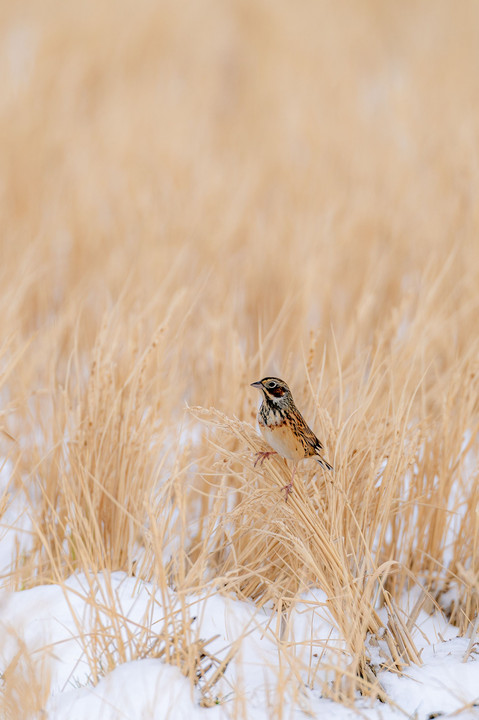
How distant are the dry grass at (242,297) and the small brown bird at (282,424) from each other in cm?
14

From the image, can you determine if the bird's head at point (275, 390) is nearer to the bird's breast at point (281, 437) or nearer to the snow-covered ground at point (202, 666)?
the bird's breast at point (281, 437)

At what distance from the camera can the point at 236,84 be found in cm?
614

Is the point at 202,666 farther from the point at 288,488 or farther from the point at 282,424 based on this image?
the point at 282,424

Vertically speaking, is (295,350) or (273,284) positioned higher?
(273,284)

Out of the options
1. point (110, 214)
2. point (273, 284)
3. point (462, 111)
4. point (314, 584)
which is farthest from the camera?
point (462, 111)

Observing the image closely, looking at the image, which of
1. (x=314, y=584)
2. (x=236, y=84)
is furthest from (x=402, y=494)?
(x=236, y=84)

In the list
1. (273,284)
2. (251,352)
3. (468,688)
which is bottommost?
(468,688)

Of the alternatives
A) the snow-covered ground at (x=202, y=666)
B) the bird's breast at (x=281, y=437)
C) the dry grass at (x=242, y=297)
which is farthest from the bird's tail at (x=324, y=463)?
the snow-covered ground at (x=202, y=666)

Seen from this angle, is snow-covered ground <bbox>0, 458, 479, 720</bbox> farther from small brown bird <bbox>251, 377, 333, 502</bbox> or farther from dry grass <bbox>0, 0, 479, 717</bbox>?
small brown bird <bbox>251, 377, 333, 502</bbox>

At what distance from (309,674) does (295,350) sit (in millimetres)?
1473

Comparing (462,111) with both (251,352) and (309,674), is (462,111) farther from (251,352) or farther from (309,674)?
(309,674)

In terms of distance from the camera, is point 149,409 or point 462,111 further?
point 462,111

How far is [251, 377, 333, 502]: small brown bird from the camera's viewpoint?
1548 mm

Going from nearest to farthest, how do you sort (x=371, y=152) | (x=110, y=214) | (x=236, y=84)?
1. (x=110, y=214)
2. (x=371, y=152)
3. (x=236, y=84)
